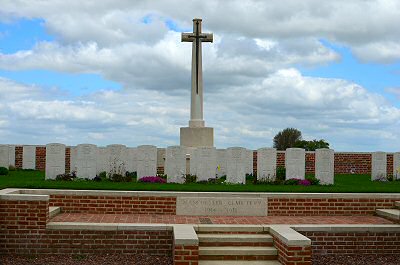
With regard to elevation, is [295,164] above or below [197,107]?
below

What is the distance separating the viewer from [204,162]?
16578mm

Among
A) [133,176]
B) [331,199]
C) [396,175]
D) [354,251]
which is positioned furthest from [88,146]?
[396,175]

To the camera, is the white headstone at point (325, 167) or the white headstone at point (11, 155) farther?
the white headstone at point (11, 155)

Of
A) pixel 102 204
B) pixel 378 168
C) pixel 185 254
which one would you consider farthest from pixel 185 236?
pixel 378 168

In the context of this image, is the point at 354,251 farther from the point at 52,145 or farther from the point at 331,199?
the point at 52,145

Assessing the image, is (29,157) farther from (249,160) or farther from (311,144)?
(311,144)

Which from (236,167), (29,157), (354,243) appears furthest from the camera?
(29,157)

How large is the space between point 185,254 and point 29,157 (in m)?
15.2

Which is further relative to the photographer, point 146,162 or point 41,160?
point 41,160

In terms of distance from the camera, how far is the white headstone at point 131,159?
722 inches

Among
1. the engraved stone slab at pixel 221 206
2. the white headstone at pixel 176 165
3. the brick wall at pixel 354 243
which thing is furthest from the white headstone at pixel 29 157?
the brick wall at pixel 354 243

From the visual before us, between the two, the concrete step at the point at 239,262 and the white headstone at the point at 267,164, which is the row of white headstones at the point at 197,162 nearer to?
the white headstone at the point at 267,164

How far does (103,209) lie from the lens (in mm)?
10555

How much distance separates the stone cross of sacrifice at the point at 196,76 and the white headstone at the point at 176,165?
3.29 m
